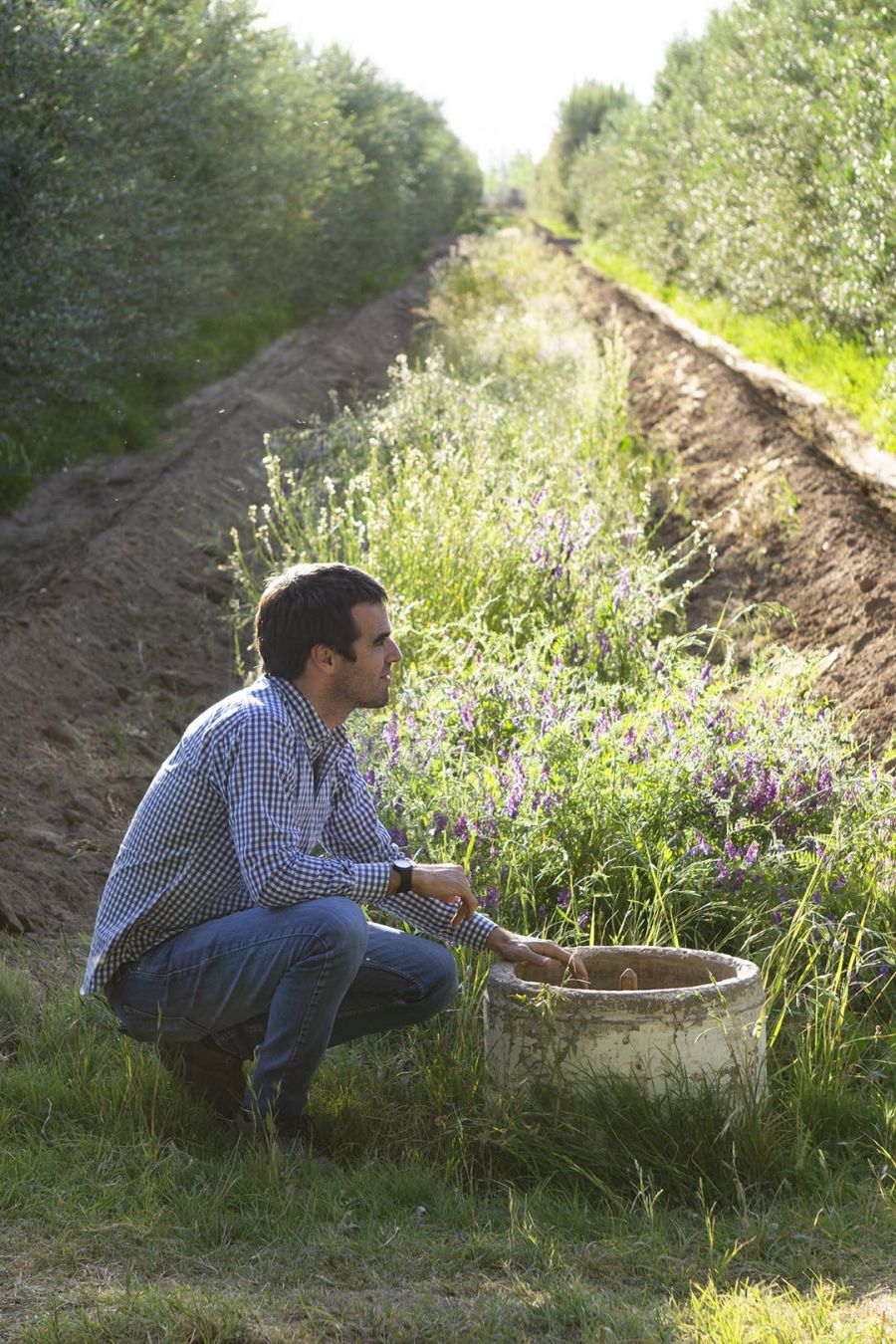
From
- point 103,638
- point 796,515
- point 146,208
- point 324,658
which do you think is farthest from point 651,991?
point 146,208

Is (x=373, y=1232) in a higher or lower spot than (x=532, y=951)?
lower

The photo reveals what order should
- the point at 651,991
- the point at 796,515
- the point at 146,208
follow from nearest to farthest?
Answer: the point at 651,991
the point at 796,515
the point at 146,208

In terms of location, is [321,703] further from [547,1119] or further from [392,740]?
[392,740]

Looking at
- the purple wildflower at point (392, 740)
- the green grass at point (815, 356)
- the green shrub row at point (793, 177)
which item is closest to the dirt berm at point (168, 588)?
the green grass at point (815, 356)

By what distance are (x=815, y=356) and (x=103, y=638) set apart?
273 inches

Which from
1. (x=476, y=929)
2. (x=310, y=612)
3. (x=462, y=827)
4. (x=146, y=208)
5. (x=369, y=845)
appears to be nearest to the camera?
(x=310, y=612)

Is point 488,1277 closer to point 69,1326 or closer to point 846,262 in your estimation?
point 69,1326

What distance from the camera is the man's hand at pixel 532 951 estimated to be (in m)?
3.58

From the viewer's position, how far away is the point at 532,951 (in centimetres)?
359

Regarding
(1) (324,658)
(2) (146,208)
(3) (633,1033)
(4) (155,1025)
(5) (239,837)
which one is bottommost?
(4) (155,1025)

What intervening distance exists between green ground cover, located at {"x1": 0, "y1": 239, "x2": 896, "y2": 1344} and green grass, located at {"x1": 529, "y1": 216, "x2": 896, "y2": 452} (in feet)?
12.6

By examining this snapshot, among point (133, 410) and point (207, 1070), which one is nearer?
point (207, 1070)

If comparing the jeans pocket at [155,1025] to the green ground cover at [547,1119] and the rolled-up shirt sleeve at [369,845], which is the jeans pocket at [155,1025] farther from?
the rolled-up shirt sleeve at [369,845]

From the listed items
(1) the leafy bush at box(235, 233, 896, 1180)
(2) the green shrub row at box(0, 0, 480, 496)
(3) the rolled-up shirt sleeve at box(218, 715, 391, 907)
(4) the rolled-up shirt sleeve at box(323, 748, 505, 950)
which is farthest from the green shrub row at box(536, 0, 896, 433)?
(3) the rolled-up shirt sleeve at box(218, 715, 391, 907)
